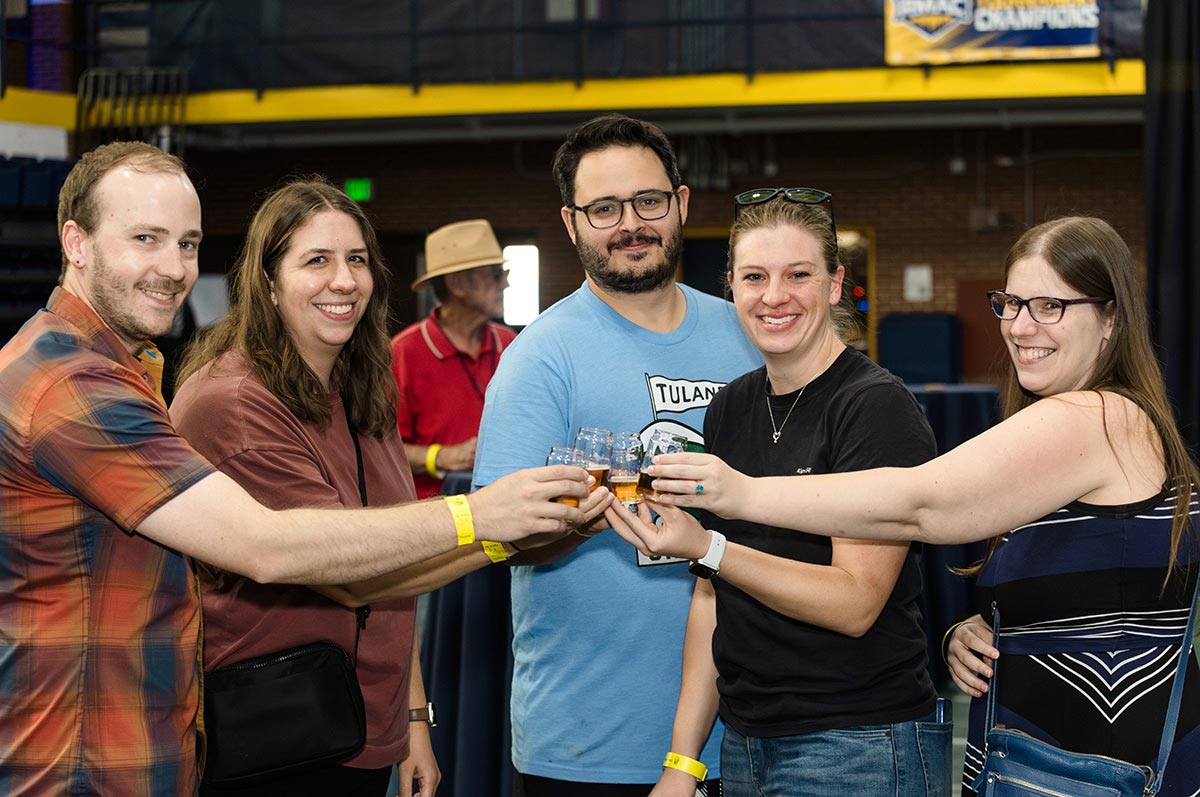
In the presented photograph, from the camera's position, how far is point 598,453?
2100 mm

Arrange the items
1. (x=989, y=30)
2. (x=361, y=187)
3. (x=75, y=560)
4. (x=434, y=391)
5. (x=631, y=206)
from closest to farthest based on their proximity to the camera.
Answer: (x=75, y=560) → (x=631, y=206) → (x=434, y=391) → (x=989, y=30) → (x=361, y=187)

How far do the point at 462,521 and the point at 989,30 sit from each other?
10.4 m

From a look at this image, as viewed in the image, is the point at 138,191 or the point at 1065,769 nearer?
the point at 1065,769

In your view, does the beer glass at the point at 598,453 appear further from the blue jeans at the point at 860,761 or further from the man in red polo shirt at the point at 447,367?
the man in red polo shirt at the point at 447,367

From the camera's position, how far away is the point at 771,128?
40.2ft

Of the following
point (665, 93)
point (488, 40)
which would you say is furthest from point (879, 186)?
point (488, 40)

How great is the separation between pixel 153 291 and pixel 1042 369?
1.47 meters

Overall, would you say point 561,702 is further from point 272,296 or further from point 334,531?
point 272,296

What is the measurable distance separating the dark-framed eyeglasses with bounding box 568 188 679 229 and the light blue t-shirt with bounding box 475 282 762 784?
0.17m

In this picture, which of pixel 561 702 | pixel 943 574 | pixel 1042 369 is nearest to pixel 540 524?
pixel 561 702

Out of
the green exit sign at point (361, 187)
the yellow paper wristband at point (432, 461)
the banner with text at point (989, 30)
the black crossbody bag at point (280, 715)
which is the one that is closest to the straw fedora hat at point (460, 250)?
the yellow paper wristband at point (432, 461)

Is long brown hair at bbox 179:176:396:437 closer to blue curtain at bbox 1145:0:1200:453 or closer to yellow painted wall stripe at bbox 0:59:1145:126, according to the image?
blue curtain at bbox 1145:0:1200:453

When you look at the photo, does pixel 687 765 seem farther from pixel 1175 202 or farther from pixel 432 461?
pixel 1175 202

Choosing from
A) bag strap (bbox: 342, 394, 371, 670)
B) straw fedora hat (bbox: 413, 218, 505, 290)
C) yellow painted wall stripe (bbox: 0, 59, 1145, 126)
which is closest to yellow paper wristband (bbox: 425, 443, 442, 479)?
straw fedora hat (bbox: 413, 218, 505, 290)
